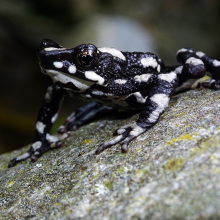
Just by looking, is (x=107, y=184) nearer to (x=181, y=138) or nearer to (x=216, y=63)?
(x=181, y=138)

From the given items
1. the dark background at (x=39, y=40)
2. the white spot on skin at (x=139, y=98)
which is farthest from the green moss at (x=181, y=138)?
the dark background at (x=39, y=40)

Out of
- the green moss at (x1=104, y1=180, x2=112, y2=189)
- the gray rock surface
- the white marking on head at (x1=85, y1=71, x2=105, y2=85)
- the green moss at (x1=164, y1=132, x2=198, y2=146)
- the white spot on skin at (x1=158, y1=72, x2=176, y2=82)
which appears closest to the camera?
the gray rock surface

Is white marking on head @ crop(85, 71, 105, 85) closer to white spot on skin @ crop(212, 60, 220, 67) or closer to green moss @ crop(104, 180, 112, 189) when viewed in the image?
green moss @ crop(104, 180, 112, 189)

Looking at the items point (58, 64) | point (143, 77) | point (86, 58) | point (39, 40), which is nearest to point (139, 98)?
point (143, 77)

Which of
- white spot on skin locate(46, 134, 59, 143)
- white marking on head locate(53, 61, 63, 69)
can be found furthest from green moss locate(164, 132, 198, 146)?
white spot on skin locate(46, 134, 59, 143)

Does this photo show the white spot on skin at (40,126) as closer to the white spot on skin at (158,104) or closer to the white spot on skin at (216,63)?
the white spot on skin at (158,104)

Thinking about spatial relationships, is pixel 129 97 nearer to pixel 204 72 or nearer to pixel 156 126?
pixel 156 126
